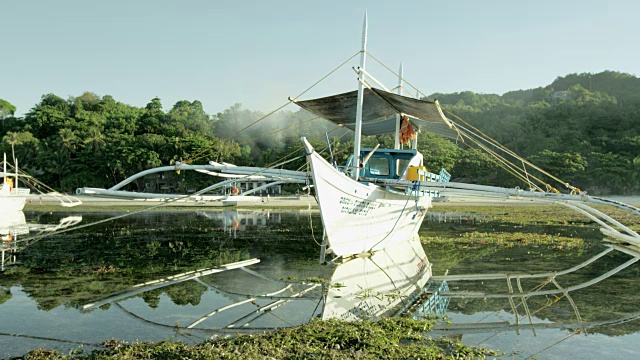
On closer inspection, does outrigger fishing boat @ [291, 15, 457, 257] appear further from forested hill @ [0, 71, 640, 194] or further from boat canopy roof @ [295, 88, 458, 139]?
forested hill @ [0, 71, 640, 194]

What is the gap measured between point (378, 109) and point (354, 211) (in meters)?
4.92

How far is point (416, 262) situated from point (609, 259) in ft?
18.4

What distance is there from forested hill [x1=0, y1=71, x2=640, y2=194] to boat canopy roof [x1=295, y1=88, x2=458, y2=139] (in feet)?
113

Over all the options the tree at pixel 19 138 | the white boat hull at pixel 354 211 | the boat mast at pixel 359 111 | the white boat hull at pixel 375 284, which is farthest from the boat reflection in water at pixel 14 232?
the tree at pixel 19 138

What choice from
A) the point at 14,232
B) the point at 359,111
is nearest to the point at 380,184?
the point at 359,111

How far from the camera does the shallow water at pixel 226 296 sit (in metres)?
6.61

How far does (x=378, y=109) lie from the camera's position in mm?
16188

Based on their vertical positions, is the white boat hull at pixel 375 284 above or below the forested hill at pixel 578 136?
below

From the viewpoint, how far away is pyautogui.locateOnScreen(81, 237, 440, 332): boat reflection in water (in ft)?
24.1

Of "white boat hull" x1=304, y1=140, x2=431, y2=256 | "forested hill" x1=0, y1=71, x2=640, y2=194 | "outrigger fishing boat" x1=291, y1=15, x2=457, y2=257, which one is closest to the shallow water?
"white boat hull" x1=304, y1=140, x2=431, y2=256

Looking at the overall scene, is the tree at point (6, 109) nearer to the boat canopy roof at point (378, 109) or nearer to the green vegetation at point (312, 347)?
the boat canopy roof at point (378, 109)

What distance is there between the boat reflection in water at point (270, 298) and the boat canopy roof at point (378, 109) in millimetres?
4798

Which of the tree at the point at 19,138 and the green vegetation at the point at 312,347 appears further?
the tree at the point at 19,138

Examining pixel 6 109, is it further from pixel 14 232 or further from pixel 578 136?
pixel 578 136
